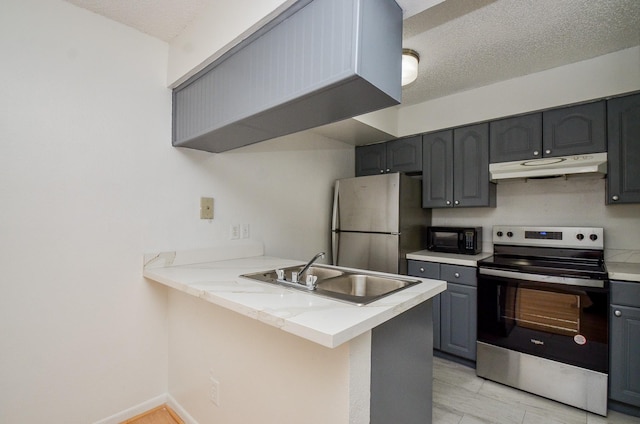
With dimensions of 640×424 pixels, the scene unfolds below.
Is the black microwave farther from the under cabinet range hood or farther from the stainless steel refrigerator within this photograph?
the under cabinet range hood

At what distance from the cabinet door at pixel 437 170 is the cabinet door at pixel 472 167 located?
5 centimetres

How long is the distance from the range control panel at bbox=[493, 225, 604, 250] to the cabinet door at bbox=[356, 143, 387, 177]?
1.20 meters

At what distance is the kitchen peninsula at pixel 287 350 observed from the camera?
958 millimetres

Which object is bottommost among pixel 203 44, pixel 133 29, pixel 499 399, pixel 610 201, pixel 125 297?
pixel 499 399

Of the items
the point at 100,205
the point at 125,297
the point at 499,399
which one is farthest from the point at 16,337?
the point at 499,399

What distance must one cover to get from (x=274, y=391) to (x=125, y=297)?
3.40 ft

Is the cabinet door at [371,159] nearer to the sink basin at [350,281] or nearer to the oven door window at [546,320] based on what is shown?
the oven door window at [546,320]

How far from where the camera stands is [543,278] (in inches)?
77.2

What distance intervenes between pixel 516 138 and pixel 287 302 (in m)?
2.25

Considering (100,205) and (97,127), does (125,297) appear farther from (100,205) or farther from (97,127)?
(97,127)

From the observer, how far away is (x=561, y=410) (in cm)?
186

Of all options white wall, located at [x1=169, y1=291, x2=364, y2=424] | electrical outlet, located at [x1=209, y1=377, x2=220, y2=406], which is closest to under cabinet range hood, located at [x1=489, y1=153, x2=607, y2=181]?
white wall, located at [x1=169, y1=291, x2=364, y2=424]

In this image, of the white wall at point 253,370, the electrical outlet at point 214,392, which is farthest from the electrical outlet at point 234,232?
the electrical outlet at point 214,392

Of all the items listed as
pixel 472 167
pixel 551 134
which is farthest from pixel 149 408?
pixel 551 134
